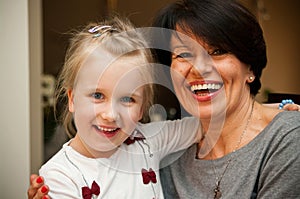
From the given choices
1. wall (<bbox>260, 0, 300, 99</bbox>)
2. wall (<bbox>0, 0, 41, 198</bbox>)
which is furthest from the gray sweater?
wall (<bbox>260, 0, 300, 99</bbox>)

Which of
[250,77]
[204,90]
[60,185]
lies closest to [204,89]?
[204,90]

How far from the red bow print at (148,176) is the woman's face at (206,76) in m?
0.17

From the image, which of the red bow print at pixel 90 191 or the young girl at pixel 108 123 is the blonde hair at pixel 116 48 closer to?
the young girl at pixel 108 123

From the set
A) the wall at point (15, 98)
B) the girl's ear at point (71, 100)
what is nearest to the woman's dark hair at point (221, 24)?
the girl's ear at point (71, 100)

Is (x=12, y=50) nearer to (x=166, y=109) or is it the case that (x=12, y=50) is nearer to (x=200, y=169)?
(x=166, y=109)

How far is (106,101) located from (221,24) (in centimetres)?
29

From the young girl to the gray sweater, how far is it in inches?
2.4

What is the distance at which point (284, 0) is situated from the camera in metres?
2.32

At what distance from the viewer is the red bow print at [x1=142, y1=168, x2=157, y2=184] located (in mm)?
926

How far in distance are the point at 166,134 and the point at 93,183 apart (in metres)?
0.23

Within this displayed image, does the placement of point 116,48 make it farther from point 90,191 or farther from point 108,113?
point 90,191

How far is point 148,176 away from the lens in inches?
36.8

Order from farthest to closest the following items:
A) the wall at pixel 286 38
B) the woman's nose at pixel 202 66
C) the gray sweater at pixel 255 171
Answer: the wall at pixel 286 38
the woman's nose at pixel 202 66
the gray sweater at pixel 255 171

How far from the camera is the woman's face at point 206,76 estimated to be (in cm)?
88
